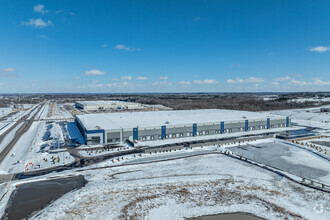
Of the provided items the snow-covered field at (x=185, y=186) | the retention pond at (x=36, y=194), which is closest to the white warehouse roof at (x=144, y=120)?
the snow-covered field at (x=185, y=186)

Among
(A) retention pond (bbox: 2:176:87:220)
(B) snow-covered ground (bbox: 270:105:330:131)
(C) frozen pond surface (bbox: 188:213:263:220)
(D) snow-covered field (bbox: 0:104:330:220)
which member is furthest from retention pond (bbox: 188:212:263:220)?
(B) snow-covered ground (bbox: 270:105:330:131)

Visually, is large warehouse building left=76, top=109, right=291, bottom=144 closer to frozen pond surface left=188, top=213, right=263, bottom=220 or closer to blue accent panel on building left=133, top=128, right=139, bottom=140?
blue accent panel on building left=133, top=128, right=139, bottom=140

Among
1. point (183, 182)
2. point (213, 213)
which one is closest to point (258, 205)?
point (213, 213)

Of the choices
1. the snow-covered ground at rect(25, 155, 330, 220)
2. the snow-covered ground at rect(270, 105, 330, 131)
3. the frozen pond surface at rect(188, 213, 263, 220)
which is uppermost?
the snow-covered ground at rect(270, 105, 330, 131)

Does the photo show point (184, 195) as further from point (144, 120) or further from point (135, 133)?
point (144, 120)

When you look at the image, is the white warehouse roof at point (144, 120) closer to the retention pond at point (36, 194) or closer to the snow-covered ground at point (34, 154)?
the snow-covered ground at point (34, 154)

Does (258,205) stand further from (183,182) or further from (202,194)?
(183,182)
